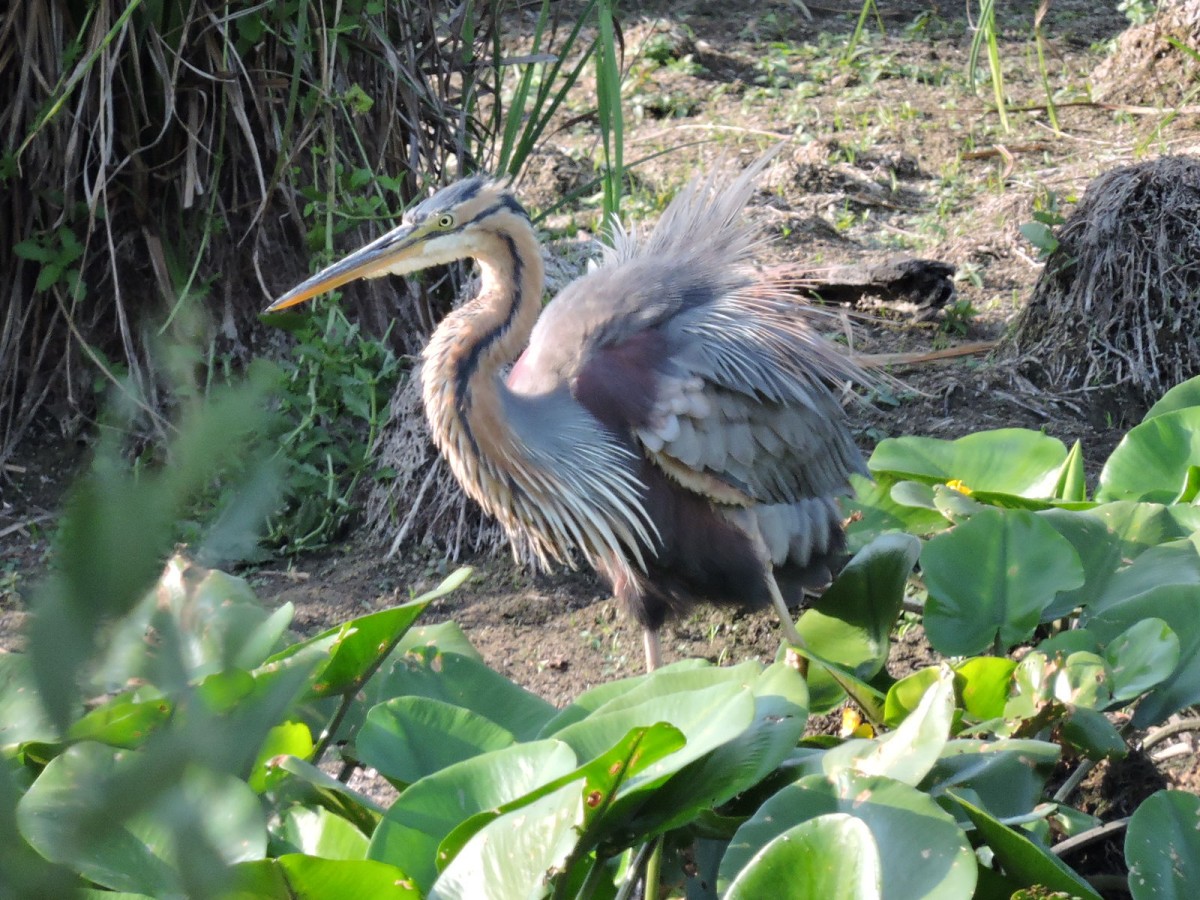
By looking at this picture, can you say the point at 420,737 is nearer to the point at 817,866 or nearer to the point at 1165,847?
the point at 817,866

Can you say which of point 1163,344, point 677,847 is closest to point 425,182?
point 1163,344

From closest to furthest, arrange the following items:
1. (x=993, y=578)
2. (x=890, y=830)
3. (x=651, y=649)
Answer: (x=890, y=830), (x=993, y=578), (x=651, y=649)

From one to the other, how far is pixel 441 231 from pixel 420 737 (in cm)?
129

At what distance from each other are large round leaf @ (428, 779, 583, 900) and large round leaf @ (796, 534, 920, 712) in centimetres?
123

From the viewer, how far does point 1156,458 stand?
3.37 metres

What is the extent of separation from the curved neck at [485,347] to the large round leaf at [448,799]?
122 cm

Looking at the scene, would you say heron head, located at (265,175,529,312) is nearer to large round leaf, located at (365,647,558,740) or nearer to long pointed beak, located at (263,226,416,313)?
long pointed beak, located at (263,226,416,313)

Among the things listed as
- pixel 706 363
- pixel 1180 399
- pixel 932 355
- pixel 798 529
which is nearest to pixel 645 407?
pixel 706 363

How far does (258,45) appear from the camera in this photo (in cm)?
409

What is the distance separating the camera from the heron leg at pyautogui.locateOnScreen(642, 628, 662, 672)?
11.0 feet

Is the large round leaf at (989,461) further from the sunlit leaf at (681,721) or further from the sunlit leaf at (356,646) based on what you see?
the sunlit leaf at (356,646)

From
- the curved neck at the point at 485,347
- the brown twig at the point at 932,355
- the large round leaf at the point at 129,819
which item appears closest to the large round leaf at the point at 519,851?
the large round leaf at the point at 129,819

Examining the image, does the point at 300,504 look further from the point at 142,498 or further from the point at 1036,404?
the point at 142,498

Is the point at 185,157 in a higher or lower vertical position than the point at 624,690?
higher
